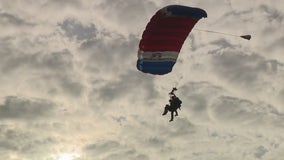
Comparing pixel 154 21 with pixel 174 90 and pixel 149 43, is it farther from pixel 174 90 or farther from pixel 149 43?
pixel 174 90

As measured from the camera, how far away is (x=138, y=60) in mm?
39906

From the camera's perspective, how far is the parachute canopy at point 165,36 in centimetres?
3769

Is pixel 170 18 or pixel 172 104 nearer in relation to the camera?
pixel 170 18

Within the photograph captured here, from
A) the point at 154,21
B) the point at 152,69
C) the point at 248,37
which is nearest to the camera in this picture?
the point at 248,37

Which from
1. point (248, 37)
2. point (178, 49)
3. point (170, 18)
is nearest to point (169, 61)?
point (178, 49)

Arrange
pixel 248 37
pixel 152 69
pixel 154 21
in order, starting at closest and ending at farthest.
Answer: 1. pixel 248 37
2. pixel 154 21
3. pixel 152 69

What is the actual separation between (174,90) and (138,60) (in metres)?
3.33

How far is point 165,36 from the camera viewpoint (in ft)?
131

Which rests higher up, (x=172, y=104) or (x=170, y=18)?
(x=170, y=18)

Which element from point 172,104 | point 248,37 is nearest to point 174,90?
point 172,104

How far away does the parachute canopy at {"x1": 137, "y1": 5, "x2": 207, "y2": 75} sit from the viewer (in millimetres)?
37688

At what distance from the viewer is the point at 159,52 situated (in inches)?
1601

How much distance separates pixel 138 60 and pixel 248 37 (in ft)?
25.2

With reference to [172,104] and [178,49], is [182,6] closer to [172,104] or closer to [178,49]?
[178,49]
